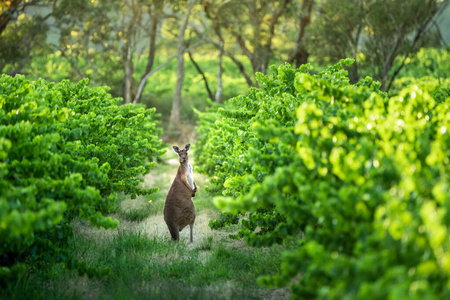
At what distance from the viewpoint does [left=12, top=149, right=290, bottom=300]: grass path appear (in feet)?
18.9

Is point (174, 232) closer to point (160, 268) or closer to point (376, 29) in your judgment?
point (160, 268)

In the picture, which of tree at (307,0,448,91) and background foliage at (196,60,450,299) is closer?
background foliage at (196,60,450,299)

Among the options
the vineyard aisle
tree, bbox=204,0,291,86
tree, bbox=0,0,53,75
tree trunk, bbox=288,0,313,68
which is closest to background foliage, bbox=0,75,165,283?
the vineyard aisle

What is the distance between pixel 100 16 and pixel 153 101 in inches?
458

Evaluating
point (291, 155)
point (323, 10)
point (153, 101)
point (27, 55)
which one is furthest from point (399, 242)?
point (153, 101)

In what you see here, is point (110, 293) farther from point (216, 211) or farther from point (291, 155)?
point (216, 211)

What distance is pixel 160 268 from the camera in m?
6.79

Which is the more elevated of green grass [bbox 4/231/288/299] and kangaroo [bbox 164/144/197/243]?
kangaroo [bbox 164/144/197/243]

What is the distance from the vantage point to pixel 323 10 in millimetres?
23188

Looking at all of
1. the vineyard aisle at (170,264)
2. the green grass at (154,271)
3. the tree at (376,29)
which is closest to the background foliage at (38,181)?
the green grass at (154,271)

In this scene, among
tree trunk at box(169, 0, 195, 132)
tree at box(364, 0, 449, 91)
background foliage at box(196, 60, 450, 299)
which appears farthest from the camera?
tree trunk at box(169, 0, 195, 132)

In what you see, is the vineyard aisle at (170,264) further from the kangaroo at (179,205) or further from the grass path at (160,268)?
the kangaroo at (179,205)

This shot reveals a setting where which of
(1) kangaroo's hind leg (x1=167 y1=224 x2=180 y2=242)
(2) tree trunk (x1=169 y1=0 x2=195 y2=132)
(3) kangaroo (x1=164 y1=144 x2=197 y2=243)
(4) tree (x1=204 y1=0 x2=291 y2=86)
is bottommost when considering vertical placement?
(1) kangaroo's hind leg (x1=167 y1=224 x2=180 y2=242)

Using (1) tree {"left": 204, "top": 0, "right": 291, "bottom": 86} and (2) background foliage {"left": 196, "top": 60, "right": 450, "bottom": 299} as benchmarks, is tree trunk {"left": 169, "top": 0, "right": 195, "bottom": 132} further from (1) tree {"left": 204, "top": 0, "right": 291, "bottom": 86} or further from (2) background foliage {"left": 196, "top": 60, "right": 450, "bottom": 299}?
(2) background foliage {"left": 196, "top": 60, "right": 450, "bottom": 299}
